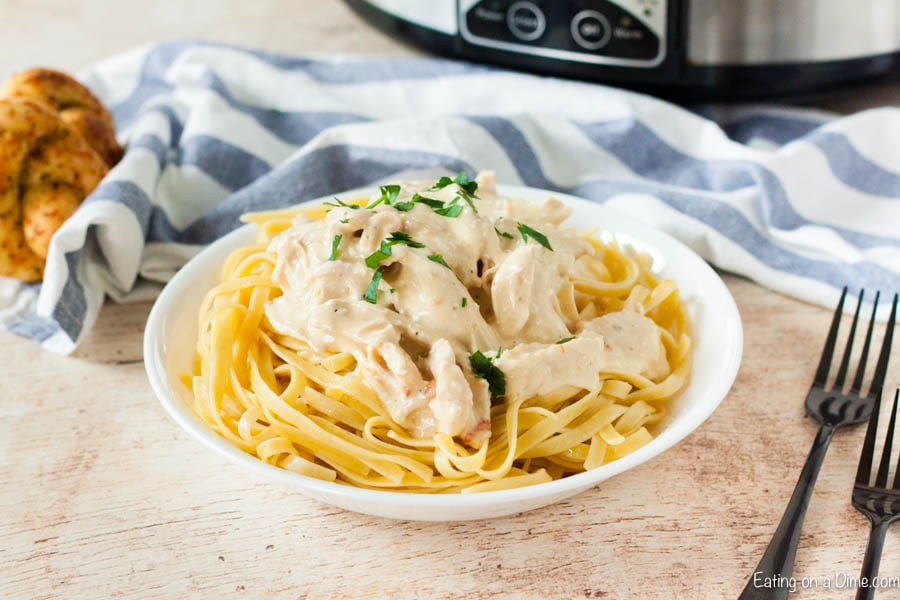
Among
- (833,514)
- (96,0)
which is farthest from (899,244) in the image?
(96,0)

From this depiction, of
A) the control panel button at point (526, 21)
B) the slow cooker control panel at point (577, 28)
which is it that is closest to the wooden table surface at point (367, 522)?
the slow cooker control panel at point (577, 28)

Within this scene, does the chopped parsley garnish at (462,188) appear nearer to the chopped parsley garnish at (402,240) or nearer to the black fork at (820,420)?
the chopped parsley garnish at (402,240)

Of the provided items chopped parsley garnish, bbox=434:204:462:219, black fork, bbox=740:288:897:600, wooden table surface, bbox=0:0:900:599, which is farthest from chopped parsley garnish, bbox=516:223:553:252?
black fork, bbox=740:288:897:600

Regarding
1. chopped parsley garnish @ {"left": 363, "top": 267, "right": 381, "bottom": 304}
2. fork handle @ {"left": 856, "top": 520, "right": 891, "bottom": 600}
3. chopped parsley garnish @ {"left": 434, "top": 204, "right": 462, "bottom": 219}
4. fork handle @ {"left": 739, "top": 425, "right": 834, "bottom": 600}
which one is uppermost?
chopped parsley garnish @ {"left": 434, "top": 204, "right": 462, "bottom": 219}

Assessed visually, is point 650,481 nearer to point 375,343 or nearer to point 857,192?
point 375,343

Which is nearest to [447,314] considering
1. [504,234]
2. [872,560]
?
[504,234]

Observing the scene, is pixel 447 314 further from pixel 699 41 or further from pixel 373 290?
pixel 699 41

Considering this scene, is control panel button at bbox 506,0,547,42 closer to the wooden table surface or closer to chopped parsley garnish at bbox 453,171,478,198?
chopped parsley garnish at bbox 453,171,478,198
